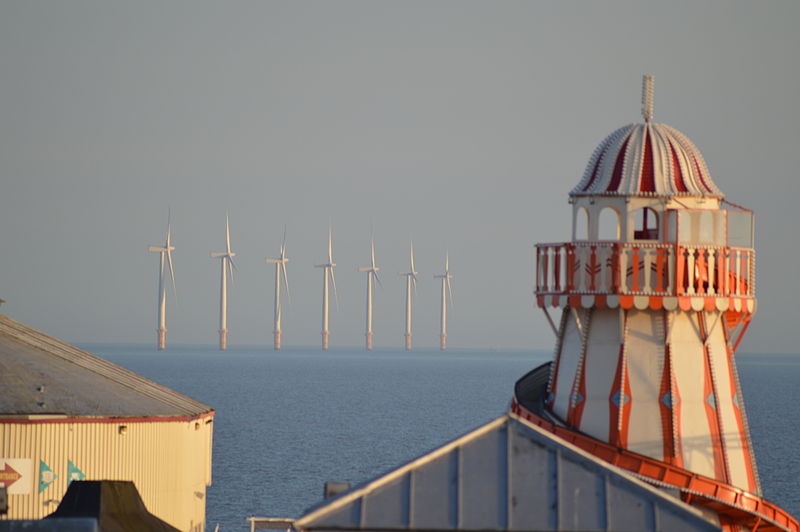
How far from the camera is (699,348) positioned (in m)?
37.1

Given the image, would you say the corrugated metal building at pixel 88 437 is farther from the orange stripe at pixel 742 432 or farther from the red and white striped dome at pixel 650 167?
the orange stripe at pixel 742 432

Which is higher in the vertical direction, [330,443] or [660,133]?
[660,133]

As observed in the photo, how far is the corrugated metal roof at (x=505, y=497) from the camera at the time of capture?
22562 mm

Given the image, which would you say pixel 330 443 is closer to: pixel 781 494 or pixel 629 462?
pixel 781 494

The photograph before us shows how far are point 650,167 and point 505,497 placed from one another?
16.9 meters

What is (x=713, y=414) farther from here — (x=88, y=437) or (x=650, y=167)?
(x=88, y=437)

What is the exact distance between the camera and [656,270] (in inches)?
1455

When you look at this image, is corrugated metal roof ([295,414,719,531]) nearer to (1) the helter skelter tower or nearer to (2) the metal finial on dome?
(1) the helter skelter tower

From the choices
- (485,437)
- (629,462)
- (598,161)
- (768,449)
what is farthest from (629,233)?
(768,449)

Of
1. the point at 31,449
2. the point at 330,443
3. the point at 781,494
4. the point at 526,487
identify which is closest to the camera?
the point at 526,487

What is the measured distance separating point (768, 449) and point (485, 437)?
4569 inches

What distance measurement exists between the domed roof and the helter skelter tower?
0.04 metres

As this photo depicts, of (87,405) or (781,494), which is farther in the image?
(781,494)

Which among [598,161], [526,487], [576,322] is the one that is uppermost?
[598,161]
